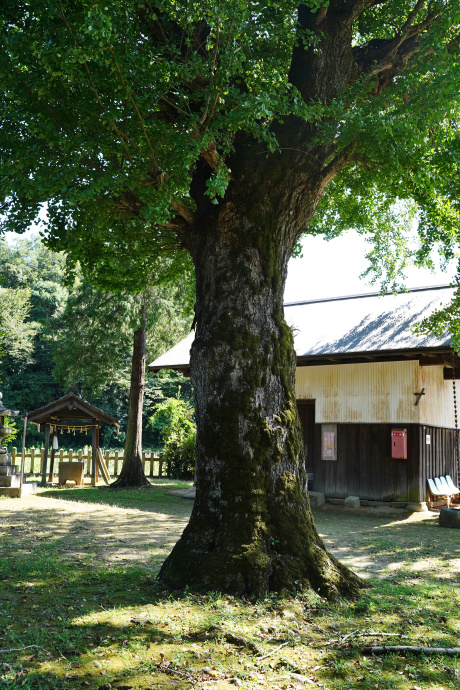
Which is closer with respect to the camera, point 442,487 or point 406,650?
point 406,650

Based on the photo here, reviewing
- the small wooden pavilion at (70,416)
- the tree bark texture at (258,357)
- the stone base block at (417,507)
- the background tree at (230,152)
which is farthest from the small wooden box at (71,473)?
the tree bark texture at (258,357)

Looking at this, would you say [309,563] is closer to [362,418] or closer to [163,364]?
[362,418]

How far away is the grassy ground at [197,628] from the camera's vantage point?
3531 mm

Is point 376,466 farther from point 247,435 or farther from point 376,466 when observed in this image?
point 247,435

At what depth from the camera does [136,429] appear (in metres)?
19.1

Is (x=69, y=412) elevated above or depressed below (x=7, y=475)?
above

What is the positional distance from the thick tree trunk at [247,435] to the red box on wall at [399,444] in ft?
29.6

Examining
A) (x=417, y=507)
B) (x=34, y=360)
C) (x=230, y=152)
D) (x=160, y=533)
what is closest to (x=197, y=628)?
(x=230, y=152)

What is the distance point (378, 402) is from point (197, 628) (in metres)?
11.3

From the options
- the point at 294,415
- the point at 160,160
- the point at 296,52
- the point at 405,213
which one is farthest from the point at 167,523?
the point at 405,213

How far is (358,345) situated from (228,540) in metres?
10.0

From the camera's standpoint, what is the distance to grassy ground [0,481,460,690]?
3531 millimetres

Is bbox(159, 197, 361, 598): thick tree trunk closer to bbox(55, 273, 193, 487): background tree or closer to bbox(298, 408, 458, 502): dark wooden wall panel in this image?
bbox(298, 408, 458, 502): dark wooden wall panel

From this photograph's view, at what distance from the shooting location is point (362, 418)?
587 inches
